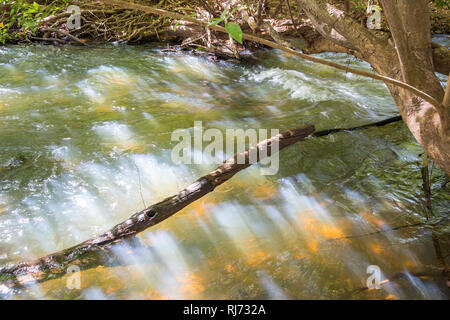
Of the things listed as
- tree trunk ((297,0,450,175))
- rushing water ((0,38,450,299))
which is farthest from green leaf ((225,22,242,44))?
rushing water ((0,38,450,299))

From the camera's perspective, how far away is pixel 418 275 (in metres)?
2.45

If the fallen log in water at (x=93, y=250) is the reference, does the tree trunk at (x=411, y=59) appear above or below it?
above

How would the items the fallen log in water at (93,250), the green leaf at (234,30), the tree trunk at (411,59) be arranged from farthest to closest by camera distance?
the fallen log in water at (93,250), the tree trunk at (411,59), the green leaf at (234,30)

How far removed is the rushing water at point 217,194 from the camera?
252 cm

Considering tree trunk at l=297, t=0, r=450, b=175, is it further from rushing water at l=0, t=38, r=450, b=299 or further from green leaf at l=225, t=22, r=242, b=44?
green leaf at l=225, t=22, r=242, b=44

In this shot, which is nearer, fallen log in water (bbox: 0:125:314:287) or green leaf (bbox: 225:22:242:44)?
green leaf (bbox: 225:22:242:44)

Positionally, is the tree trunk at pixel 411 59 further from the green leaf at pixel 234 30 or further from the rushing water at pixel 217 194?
the green leaf at pixel 234 30

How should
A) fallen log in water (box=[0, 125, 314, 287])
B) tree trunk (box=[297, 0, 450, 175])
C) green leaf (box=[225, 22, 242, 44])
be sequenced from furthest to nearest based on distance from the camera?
fallen log in water (box=[0, 125, 314, 287])
tree trunk (box=[297, 0, 450, 175])
green leaf (box=[225, 22, 242, 44])

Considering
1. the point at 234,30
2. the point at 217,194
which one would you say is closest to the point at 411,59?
the point at 234,30

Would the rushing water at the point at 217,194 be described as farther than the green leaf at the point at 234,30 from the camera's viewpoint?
Yes

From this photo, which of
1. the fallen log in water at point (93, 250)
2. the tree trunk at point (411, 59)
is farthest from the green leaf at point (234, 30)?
the fallen log in water at point (93, 250)

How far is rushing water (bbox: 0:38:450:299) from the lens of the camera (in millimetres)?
2518
